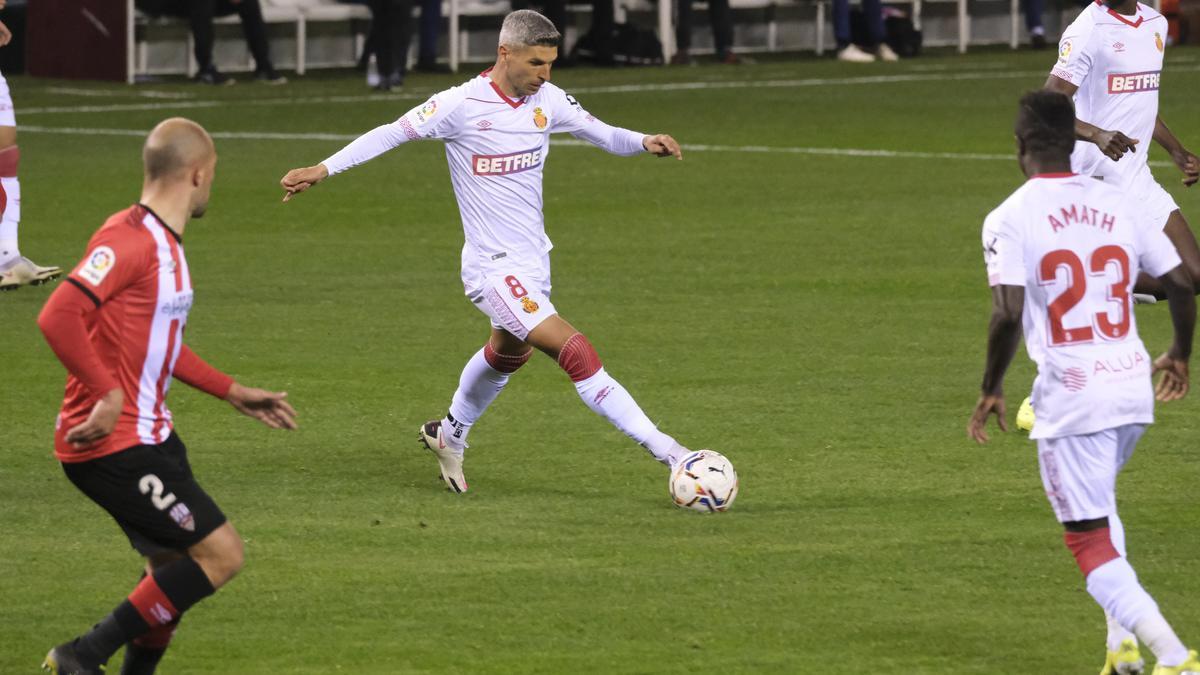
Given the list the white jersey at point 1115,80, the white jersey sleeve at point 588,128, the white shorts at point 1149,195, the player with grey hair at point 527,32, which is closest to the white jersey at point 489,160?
the white jersey sleeve at point 588,128

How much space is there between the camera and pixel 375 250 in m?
15.9

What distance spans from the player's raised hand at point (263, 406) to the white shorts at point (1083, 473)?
2119mm

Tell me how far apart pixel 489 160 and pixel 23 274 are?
19.3 ft

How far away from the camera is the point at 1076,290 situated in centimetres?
603

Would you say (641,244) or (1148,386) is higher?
(1148,386)

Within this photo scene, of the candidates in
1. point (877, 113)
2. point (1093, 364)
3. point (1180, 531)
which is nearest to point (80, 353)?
point (1093, 364)

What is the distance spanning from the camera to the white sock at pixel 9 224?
544 inches

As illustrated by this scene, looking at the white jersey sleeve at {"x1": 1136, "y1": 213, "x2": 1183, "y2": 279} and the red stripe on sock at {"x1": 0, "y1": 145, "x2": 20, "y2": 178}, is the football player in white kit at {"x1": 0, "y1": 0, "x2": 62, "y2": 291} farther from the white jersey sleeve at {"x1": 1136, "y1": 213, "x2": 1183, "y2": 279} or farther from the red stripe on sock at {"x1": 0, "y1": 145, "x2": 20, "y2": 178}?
the white jersey sleeve at {"x1": 1136, "y1": 213, "x2": 1183, "y2": 279}

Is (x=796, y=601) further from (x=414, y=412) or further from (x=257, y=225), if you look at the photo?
(x=257, y=225)

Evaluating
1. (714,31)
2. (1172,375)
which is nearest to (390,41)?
(714,31)

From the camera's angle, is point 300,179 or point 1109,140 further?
point 1109,140

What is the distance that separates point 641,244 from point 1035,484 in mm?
7419

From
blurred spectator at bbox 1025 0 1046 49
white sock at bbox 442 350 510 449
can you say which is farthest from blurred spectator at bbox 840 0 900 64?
white sock at bbox 442 350 510 449

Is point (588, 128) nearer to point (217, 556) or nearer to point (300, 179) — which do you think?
point (300, 179)
